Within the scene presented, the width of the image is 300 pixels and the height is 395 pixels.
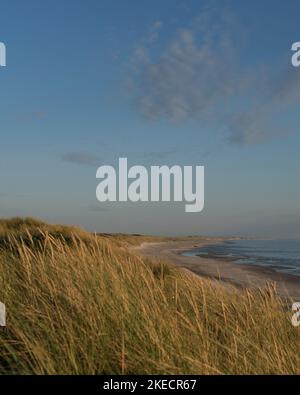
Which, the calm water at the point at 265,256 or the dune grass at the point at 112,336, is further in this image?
the calm water at the point at 265,256

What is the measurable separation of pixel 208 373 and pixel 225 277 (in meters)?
15.6

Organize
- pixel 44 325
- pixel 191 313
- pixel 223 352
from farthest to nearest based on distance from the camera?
pixel 191 313, pixel 223 352, pixel 44 325

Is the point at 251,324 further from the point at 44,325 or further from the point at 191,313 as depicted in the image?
the point at 44,325

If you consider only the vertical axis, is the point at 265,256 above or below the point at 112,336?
below

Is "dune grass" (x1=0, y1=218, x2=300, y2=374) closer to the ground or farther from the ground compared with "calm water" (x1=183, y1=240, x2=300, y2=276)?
farther from the ground

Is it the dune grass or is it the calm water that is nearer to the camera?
the dune grass

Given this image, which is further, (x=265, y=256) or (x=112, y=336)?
(x=265, y=256)

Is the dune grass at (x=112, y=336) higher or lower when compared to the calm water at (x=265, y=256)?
higher

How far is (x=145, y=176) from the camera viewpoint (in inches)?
251
